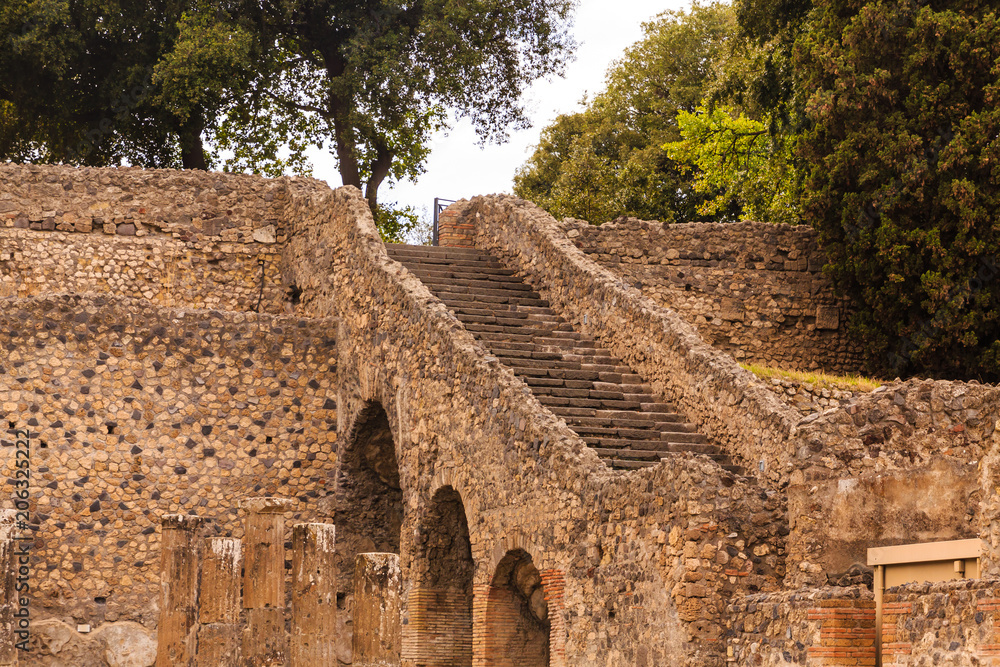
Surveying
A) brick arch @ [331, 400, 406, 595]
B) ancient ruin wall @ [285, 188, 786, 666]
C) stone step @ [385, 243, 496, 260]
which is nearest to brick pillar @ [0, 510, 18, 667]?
ancient ruin wall @ [285, 188, 786, 666]

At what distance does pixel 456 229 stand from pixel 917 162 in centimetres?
710

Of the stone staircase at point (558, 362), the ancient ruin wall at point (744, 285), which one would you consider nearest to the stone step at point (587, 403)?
the stone staircase at point (558, 362)

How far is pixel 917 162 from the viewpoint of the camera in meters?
18.9

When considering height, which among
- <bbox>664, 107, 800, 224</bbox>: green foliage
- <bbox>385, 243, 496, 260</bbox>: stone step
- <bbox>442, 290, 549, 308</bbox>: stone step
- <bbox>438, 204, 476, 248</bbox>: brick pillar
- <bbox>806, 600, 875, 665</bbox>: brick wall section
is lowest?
<bbox>806, 600, 875, 665</bbox>: brick wall section

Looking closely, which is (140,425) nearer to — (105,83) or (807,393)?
(807,393)

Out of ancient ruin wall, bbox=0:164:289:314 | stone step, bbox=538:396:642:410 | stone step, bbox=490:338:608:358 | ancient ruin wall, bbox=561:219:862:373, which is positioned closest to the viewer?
stone step, bbox=538:396:642:410

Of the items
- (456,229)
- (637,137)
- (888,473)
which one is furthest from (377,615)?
(637,137)

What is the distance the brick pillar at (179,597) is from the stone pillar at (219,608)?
82mm

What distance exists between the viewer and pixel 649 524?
11.6 meters

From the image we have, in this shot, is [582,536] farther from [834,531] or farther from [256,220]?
[256,220]

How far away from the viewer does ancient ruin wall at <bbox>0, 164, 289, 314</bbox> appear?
20.8 metres

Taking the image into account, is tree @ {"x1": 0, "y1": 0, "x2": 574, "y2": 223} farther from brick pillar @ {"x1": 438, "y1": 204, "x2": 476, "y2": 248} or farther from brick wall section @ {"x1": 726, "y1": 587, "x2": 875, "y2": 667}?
brick wall section @ {"x1": 726, "y1": 587, "x2": 875, "y2": 667}

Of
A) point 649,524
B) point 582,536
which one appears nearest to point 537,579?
point 582,536

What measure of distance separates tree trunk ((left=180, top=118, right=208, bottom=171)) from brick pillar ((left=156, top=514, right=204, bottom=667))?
13534 millimetres
